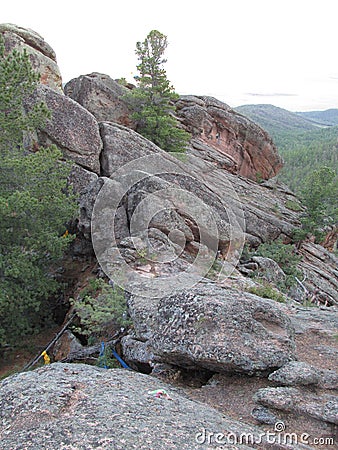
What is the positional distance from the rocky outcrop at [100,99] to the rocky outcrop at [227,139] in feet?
24.3

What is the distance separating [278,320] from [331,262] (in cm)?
2323

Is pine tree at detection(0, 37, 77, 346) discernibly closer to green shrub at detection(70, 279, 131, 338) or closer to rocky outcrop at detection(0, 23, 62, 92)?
green shrub at detection(70, 279, 131, 338)

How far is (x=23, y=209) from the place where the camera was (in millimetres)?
10414

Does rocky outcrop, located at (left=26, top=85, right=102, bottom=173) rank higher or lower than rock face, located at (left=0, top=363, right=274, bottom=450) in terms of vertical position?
higher

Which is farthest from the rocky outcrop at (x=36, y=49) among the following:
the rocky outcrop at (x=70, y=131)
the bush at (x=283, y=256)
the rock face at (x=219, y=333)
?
the rock face at (x=219, y=333)

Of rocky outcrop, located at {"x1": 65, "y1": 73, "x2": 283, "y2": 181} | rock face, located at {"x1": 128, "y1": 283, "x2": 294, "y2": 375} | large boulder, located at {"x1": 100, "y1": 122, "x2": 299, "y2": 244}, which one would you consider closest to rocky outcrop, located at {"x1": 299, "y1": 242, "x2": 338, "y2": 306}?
large boulder, located at {"x1": 100, "y1": 122, "x2": 299, "y2": 244}

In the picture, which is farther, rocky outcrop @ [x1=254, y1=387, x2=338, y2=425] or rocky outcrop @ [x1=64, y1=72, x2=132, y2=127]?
rocky outcrop @ [x1=64, y1=72, x2=132, y2=127]

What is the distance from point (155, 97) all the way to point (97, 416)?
22489 mm

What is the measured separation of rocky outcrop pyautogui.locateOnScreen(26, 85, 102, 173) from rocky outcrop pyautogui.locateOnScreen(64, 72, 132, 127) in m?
7.64

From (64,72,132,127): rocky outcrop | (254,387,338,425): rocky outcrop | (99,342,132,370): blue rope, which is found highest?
(64,72,132,127): rocky outcrop

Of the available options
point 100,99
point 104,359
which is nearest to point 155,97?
point 100,99

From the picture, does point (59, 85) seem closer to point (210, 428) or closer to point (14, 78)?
point (14, 78)

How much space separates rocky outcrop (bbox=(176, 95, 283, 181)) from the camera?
30.9 meters

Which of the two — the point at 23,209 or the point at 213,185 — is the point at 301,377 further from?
the point at 213,185
